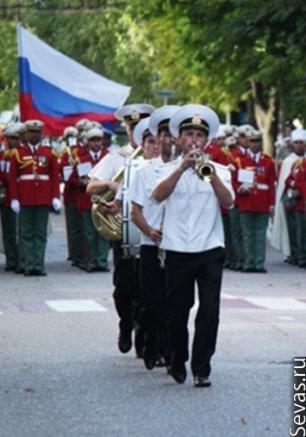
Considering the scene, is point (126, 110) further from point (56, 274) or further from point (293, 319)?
point (56, 274)

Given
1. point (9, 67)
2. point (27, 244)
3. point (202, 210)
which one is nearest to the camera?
point (202, 210)

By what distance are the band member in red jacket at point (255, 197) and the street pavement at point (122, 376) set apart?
Answer: 408 cm

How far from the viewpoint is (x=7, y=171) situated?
23.5 m

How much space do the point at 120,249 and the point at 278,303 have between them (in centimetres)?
583

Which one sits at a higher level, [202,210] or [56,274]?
[202,210]

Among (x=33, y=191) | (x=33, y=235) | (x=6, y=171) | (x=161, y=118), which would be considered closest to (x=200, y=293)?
(x=161, y=118)

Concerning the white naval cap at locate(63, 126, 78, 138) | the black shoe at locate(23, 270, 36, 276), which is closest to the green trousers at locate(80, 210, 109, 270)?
the black shoe at locate(23, 270, 36, 276)

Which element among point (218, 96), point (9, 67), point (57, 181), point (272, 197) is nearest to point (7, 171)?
point (57, 181)

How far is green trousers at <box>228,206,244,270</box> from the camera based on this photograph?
2469cm

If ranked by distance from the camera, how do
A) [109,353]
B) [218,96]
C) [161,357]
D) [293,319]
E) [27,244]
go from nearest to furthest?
[161,357]
[109,353]
[293,319]
[27,244]
[218,96]

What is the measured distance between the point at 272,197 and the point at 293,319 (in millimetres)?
7521

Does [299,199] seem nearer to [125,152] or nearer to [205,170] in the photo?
[125,152]

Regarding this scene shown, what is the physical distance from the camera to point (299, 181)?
25156 mm

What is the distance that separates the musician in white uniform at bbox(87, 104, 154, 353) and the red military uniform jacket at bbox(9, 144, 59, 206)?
9382mm
